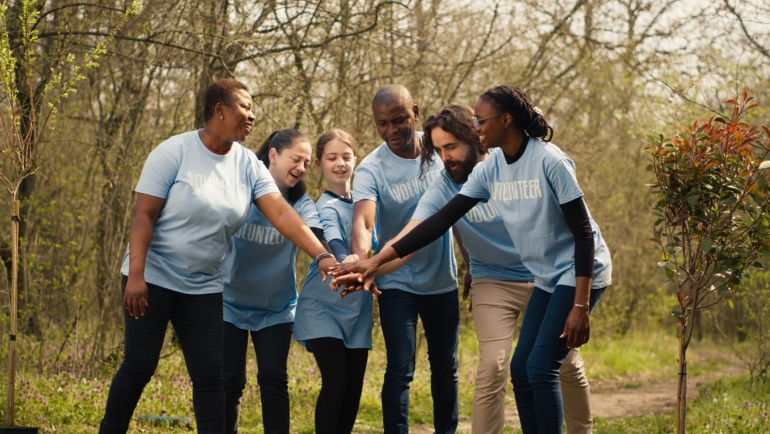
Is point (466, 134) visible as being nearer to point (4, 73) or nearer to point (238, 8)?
point (4, 73)

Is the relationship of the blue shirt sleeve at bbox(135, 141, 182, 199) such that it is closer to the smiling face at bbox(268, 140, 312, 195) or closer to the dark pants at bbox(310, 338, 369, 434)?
the smiling face at bbox(268, 140, 312, 195)

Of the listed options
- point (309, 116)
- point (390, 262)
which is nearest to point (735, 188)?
point (390, 262)

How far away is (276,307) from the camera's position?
5188mm

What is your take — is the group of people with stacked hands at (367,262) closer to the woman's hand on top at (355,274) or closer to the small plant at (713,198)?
the woman's hand on top at (355,274)

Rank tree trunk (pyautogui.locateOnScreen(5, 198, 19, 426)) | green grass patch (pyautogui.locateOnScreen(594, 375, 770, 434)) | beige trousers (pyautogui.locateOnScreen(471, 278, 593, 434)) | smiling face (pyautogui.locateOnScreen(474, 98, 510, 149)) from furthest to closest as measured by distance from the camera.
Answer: green grass patch (pyautogui.locateOnScreen(594, 375, 770, 434)) < tree trunk (pyautogui.locateOnScreen(5, 198, 19, 426)) < beige trousers (pyautogui.locateOnScreen(471, 278, 593, 434)) < smiling face (pyautogui.locateOnScreen(474, 98, 510, 149))

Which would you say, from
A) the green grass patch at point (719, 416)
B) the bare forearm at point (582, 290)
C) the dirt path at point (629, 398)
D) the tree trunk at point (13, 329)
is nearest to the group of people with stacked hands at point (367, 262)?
the bare forearm at point (582, 290)

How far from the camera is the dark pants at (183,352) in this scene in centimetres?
445

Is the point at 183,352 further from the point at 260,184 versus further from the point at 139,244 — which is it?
the point at 260,184

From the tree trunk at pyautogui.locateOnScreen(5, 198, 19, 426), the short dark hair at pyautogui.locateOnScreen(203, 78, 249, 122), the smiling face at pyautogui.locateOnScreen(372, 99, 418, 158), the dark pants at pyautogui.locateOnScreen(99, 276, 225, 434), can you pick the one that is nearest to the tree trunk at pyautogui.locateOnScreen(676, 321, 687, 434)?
the smiling face at pyautogui.locateOnScreen(372, 99, 418, 158)

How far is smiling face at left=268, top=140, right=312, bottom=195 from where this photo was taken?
209 inches

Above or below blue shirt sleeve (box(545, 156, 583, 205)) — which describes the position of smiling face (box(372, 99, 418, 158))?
above

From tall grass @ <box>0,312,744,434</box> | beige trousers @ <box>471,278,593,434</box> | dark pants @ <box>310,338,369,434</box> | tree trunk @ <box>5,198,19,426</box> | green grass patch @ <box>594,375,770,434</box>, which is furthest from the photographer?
green grass patch @ <box>594,375,770,434</box>

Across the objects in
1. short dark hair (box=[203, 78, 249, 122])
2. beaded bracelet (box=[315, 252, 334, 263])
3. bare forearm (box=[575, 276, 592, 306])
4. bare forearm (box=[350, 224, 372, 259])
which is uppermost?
short dark hair (box=[203, 78, 249, 122])

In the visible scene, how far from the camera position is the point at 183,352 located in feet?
15.0
